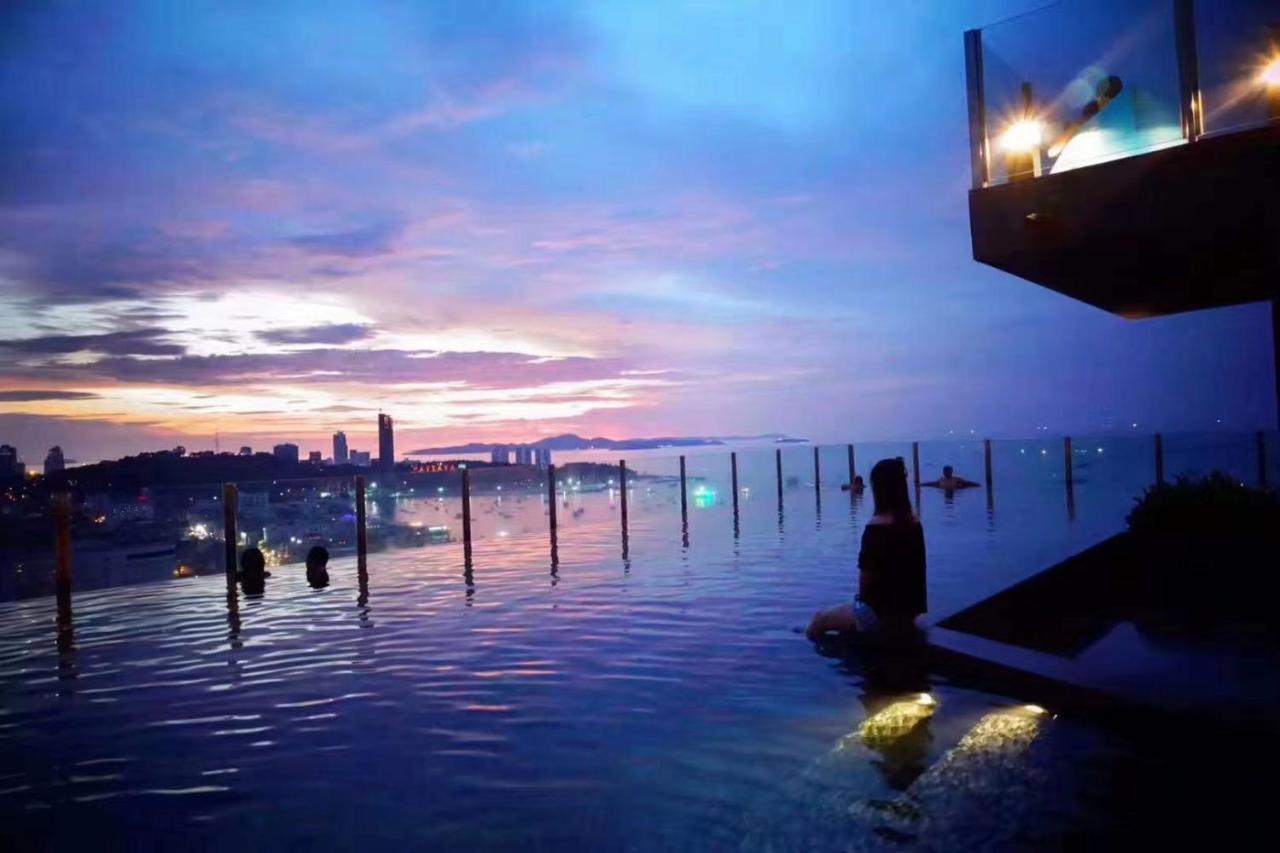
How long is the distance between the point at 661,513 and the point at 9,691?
23325 millimetres

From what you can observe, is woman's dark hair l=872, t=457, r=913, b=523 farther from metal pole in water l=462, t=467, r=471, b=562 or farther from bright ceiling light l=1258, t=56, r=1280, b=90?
metal pole in water l=462, t=467, r=471, b=562

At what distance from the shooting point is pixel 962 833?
3.79 metres

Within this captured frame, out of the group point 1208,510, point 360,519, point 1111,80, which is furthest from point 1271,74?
point 360,519

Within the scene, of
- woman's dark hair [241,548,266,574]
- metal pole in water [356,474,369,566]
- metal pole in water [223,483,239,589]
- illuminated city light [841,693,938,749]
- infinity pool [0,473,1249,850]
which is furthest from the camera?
metal pole in water [356,474,369,566]

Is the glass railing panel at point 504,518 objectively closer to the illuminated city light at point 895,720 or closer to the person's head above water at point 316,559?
the person's head above water at point 316,559

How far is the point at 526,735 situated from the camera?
5691 mm

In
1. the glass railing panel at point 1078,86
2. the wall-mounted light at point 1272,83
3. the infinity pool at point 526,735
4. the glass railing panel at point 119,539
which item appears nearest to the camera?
the infinity pool at point 526,735

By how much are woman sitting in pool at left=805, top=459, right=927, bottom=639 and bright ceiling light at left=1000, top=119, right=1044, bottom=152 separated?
11.5 feet

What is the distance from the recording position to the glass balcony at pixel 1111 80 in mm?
7207

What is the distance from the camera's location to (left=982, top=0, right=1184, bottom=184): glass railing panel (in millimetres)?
7582

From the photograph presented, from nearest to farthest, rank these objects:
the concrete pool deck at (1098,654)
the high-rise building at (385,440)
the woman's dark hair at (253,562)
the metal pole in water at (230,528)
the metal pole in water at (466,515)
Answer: the concrete pool deck at (1098,654) < the woman's dark hair at (253,562) < the metal pole in water at (230,528) < the metal pole in water at (466,515) < the high-rise building at (385,440)

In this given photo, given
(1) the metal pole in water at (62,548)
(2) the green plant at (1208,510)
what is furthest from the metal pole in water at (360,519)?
(2) the green plant at (1208,510)

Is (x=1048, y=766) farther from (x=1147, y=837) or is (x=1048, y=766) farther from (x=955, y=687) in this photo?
(x=955, y=687)

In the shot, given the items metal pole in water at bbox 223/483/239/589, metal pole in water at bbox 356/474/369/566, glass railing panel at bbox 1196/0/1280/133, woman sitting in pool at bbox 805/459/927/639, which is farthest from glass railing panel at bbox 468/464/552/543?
glass railing panel at bbox 1196/0/1280/133
